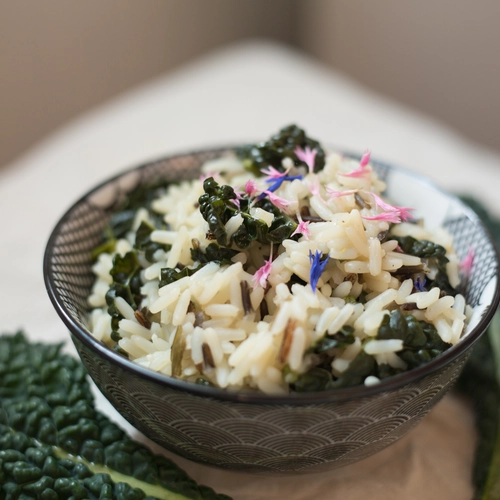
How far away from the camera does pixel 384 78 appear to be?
5570mm

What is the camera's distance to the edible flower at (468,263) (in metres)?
1.69

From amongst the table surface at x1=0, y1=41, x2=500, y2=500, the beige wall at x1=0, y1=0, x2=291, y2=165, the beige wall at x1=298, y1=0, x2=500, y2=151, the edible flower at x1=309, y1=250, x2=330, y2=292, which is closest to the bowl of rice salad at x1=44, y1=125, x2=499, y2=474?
the edible flower at x1=309, y1=250, x2=330, y2=292

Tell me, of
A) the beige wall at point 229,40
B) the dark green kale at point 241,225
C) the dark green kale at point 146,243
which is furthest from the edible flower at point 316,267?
the beige wall at point 229,40

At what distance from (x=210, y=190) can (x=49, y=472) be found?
0.81 meters

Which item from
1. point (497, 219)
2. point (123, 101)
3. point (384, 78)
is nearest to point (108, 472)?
point (497, 219)

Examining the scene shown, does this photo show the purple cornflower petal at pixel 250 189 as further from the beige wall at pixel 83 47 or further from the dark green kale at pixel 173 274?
the beige wall at pixel 83 47

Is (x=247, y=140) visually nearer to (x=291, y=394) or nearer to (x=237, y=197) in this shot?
(x=237, y=197)

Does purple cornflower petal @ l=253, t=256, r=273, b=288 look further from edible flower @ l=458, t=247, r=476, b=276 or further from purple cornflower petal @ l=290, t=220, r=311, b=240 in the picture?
edible flower @ l=458, t=247, r=476, b=276

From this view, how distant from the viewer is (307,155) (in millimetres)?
1758

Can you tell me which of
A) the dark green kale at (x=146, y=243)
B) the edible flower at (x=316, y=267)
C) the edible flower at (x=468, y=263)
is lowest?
the dark green kale at (x=146, y=243)

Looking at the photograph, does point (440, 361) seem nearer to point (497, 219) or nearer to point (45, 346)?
point (45, 346)

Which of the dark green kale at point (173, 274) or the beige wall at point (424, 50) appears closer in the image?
the dark green kale at point (173, 274)

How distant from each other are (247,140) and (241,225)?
201 centimetres

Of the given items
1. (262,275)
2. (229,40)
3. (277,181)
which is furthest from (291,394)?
(229,40)
